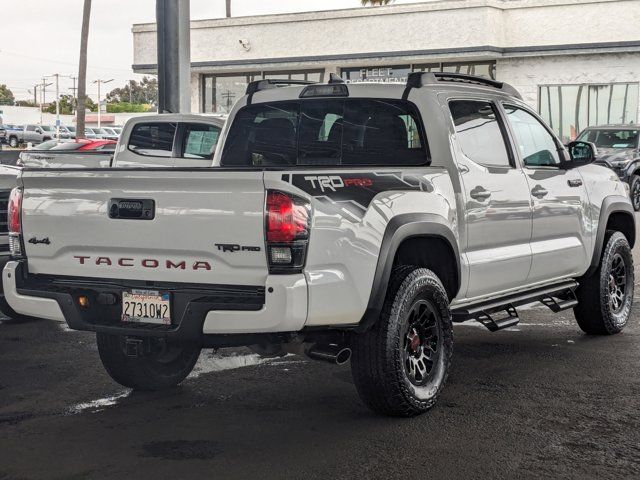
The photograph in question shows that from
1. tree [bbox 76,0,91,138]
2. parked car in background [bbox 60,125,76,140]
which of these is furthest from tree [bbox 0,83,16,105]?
tree [bbox 76,0,91,138]

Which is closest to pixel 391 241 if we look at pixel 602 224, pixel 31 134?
pixel 602 224

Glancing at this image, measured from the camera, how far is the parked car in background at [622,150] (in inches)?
848

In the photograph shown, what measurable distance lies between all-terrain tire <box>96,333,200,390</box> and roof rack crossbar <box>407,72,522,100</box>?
2.24 m

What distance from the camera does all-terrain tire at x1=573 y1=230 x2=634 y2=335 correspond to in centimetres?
828

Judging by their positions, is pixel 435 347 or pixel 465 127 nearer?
pixel 435 347

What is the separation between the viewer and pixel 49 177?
18.7 ft

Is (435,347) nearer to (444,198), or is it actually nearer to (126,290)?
(444,198)

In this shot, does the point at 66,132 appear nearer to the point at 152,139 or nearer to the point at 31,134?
the point at 31,134

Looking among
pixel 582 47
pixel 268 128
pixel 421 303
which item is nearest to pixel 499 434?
pixel 421 303

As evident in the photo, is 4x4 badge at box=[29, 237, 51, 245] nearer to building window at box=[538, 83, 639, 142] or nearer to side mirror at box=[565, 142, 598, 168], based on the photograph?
side mirror at box=[565, 142, 598, 168]

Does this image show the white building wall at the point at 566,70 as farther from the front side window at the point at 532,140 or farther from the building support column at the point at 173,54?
the front side window at the point at 532,140

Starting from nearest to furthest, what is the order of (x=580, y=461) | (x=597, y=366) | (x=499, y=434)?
(x=580, y=461) → (x=499, y=434) → (x=597, y=366)

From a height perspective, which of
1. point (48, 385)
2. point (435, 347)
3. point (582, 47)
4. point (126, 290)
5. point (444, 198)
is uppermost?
point (582, 47)

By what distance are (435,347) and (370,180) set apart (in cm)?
122
